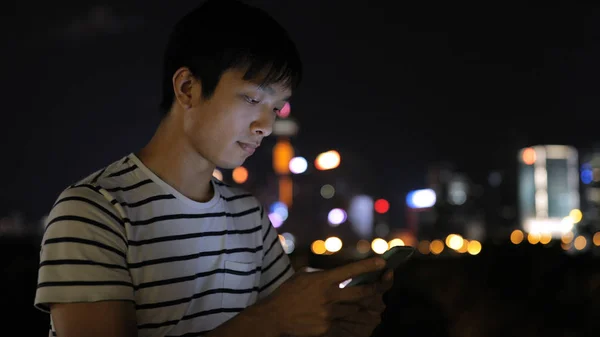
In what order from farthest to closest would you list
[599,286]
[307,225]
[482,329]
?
[307,225]
[599,286]
[482,329]

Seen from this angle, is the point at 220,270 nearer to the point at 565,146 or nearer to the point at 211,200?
the point at 211,200

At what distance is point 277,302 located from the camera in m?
1.38

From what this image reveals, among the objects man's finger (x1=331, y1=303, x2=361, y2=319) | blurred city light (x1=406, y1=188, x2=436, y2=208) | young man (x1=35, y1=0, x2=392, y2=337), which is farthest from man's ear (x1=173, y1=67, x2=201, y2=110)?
blurred city light (x1=406, y1=188, x2=436, y2=208)

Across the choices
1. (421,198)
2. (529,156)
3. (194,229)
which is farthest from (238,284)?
(529,156)

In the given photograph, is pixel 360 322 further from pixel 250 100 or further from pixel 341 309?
pixel 250 100

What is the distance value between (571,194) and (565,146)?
6911 millimetres

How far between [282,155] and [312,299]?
4021cm

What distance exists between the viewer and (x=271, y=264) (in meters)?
2.01

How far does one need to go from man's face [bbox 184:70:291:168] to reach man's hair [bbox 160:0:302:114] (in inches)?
0.9

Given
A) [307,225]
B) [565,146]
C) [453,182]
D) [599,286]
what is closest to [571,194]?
[565,146]

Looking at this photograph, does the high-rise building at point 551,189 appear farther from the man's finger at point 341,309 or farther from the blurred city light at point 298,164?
the man's finger at point 341,309

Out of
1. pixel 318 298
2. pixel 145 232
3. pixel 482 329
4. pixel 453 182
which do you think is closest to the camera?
pixel 318 298

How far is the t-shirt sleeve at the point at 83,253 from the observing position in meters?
1.37

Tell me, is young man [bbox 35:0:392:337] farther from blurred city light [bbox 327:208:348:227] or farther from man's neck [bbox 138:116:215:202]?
blurred city light [bbox 327:208:348:227]
